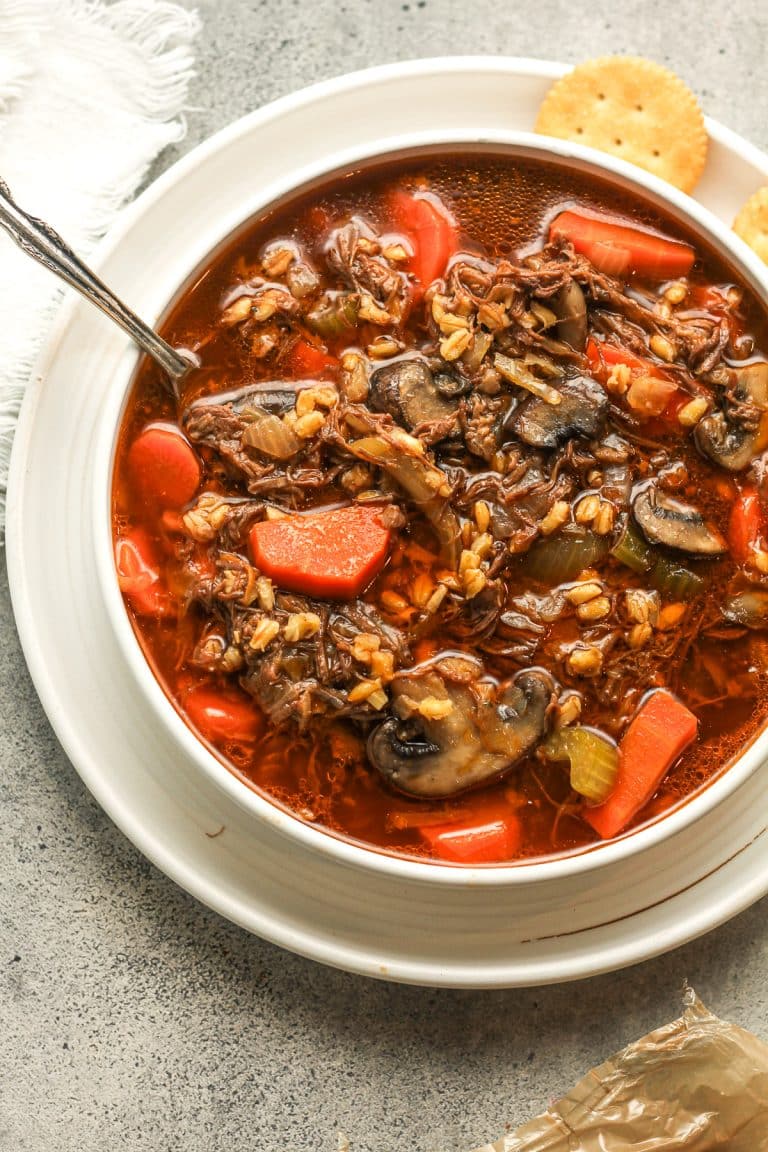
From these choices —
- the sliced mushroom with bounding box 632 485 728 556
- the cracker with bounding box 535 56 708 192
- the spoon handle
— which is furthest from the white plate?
the sliced mushroom with bounding box 632 485 728 556

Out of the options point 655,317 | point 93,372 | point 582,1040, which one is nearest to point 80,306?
point 93,372

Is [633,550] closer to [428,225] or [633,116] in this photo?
[428,225]

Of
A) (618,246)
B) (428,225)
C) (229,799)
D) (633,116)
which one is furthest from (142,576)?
(633,116)

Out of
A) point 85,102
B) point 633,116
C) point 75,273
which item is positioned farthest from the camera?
point 85,102

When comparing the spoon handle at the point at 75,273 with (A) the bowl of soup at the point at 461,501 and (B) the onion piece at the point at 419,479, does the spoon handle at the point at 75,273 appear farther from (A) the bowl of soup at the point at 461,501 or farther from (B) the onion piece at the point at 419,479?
(B) the onion piece at the point at 419,479

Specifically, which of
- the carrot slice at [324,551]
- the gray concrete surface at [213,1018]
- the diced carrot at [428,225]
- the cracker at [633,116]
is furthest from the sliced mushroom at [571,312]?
the gray concrete surface at [213,1018]

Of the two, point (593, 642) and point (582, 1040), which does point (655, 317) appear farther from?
point (582, 1040)

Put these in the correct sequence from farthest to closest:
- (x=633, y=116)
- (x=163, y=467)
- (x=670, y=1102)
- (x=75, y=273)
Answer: (x=633, y=116) < (x=670, y=1102) < (x=163, y=467) < (x=75, y=273)
